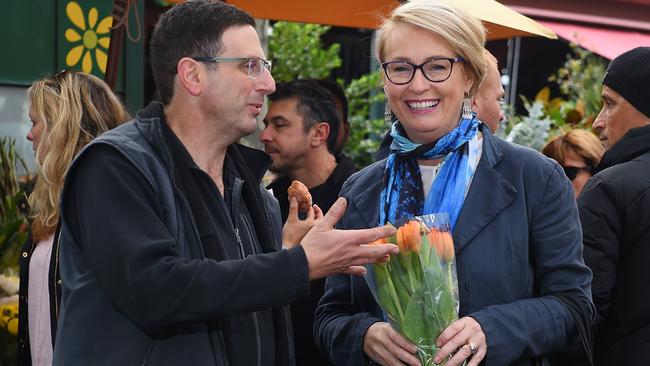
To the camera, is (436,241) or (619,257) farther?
(619,257)

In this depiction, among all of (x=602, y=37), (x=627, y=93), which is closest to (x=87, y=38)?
(x=627, y=93)

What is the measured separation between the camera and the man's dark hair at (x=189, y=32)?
9.21 feet

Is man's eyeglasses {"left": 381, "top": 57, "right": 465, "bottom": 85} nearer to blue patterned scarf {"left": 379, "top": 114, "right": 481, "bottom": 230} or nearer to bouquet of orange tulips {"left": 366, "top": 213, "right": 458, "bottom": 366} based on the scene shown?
blue patterned scarf {"left": 379, "top": 114, "right": 481, "bottom": 230}

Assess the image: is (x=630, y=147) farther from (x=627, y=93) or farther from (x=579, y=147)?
(x=579, y=147)

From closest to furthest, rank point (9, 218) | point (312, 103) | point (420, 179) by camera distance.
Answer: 1. point (420, 179)
2. point (9, 218)
3. point (312, 103)

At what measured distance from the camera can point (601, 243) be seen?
12.2ft

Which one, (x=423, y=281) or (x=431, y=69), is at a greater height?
(x=431, y=69)

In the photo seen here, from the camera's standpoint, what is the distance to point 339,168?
5.26 meters

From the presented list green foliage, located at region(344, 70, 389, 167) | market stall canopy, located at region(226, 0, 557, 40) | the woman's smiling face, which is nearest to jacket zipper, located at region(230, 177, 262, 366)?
the woman's smiling face

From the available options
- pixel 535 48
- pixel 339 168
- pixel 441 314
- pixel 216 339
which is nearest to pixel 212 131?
pixel 216 339

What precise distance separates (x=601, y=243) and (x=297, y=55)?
7.24m

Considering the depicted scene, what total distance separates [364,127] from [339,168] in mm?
5875

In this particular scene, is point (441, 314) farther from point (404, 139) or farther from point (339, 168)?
point (339, 168)

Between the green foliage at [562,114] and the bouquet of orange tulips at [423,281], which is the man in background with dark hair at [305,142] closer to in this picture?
the green foliage at [562,114]
